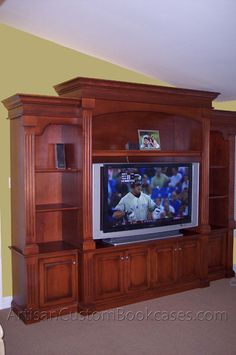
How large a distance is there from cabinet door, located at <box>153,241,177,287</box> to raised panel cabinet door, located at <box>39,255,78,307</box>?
2.92ft

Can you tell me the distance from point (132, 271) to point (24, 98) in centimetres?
198

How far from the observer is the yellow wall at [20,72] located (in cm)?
401

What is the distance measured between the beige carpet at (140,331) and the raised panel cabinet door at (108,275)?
18cm

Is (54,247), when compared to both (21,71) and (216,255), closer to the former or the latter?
(21,71)

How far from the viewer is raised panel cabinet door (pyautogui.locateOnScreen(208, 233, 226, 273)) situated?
486 centimetres

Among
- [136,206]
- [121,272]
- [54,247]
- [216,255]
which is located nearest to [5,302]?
[54,247]

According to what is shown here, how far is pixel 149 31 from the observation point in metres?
3.36

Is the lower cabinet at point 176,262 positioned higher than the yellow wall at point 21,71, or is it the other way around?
the yellow wall at point 21,71

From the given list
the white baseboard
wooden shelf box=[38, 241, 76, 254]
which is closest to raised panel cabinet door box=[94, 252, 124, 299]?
wooden shelf box=[38, 241, 76, 254]

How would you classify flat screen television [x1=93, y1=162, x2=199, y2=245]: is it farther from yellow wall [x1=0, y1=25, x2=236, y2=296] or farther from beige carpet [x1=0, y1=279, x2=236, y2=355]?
yellow wall [x1=0, y1=25, x2=236, y2=296]

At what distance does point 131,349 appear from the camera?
320 centimetres

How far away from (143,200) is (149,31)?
5.46 feet

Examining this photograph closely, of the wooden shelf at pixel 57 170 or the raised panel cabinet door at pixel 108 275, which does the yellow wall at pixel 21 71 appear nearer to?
the wooden shelf at pixel 57 170

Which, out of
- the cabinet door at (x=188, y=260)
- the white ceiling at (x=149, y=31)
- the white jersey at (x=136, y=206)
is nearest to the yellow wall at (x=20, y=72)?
the white ceiling at (x=149, y=31)
